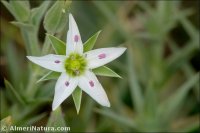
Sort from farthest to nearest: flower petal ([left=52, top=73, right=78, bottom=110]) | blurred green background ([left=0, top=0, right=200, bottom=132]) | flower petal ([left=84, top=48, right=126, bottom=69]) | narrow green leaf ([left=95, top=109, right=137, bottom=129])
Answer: narrow green leaf ([left=95, top=109, right=137, bottom=129]) < blurred green background ([left=0, top=0, right=200, bottom=132]) < flower petal ([left=84, top=48, right=126, bottom=69]) < flower petal ([left=52, top=73, right=78, bottom=110])

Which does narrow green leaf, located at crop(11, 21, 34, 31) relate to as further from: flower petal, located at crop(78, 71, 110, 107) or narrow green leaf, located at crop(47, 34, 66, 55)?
flower petal, located at crop(78, 71, 110, 107)

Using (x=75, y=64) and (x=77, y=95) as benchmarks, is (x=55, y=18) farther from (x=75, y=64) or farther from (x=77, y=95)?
(x=77, y=95)

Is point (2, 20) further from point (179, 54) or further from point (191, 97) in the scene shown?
point (191, 97)

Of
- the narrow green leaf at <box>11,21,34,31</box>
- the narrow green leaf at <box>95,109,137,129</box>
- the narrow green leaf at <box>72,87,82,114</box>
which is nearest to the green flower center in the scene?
the narrow green leaf at <box>72,87,82,114</box>

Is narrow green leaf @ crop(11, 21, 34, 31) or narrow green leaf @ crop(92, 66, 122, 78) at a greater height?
narrow green leaf @ crop(11, 21, 34, 31)

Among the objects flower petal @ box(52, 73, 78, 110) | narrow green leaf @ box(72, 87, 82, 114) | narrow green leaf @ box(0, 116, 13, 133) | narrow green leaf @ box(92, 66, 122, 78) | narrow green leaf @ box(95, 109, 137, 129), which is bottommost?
narrow green leaf @ box(95, 109, 137, 129)

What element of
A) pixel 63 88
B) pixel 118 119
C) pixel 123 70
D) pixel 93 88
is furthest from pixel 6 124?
pixel 123 70

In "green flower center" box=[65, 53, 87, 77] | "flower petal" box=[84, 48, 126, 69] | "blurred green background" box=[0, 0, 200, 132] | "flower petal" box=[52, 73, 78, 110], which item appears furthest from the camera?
"blurred green background" box=[0, 0, 200, 132]

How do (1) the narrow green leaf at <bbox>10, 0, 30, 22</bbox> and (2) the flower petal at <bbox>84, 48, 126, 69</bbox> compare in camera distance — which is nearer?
(2) the flower petal at <bbox>84, 48, 126, 69</bbox>
